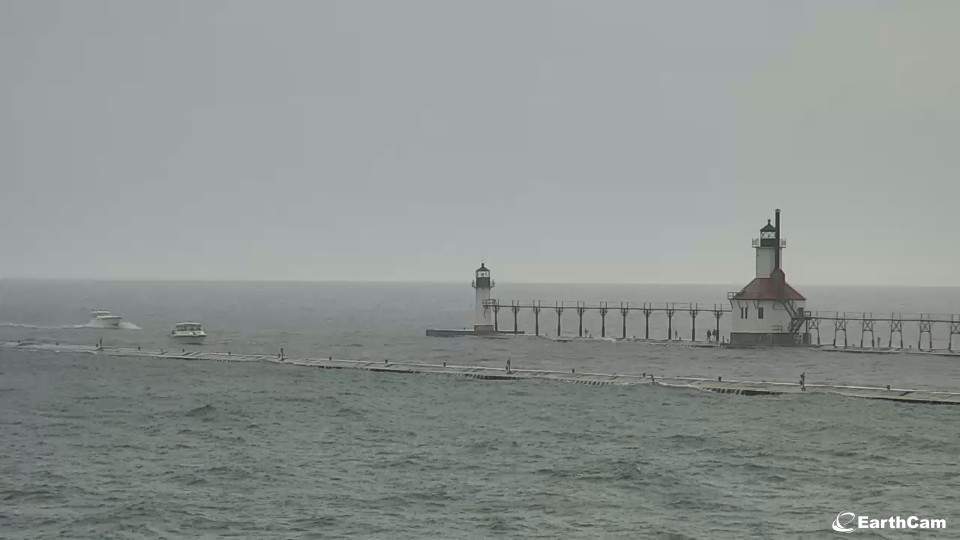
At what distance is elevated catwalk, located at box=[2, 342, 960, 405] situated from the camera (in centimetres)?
6619

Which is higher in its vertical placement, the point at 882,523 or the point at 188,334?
the point at 188,334

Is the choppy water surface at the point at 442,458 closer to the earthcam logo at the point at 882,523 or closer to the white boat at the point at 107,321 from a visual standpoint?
the earthcam logo at the point at 882,523

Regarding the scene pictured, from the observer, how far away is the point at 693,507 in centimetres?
4138

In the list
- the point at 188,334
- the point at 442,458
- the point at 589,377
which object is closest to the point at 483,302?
the point at 188,334

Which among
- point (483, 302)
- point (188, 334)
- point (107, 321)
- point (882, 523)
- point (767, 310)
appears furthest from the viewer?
point (107, 321)

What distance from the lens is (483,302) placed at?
5448 inches

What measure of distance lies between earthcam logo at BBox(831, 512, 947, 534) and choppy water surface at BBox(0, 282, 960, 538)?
23.0 inches

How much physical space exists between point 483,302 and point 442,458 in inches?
3427

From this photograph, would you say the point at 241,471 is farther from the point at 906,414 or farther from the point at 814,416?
the point at 906,414

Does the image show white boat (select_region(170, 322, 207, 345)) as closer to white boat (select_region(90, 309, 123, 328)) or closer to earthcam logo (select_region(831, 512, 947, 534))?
white boat (select_region(90, 309, 123, 328))

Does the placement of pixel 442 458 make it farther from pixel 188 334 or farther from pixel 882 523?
pixel 188 334

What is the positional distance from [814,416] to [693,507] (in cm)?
2450

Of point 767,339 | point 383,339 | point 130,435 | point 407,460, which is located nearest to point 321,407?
point 130,435

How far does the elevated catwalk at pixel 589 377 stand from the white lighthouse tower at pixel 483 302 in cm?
4240
